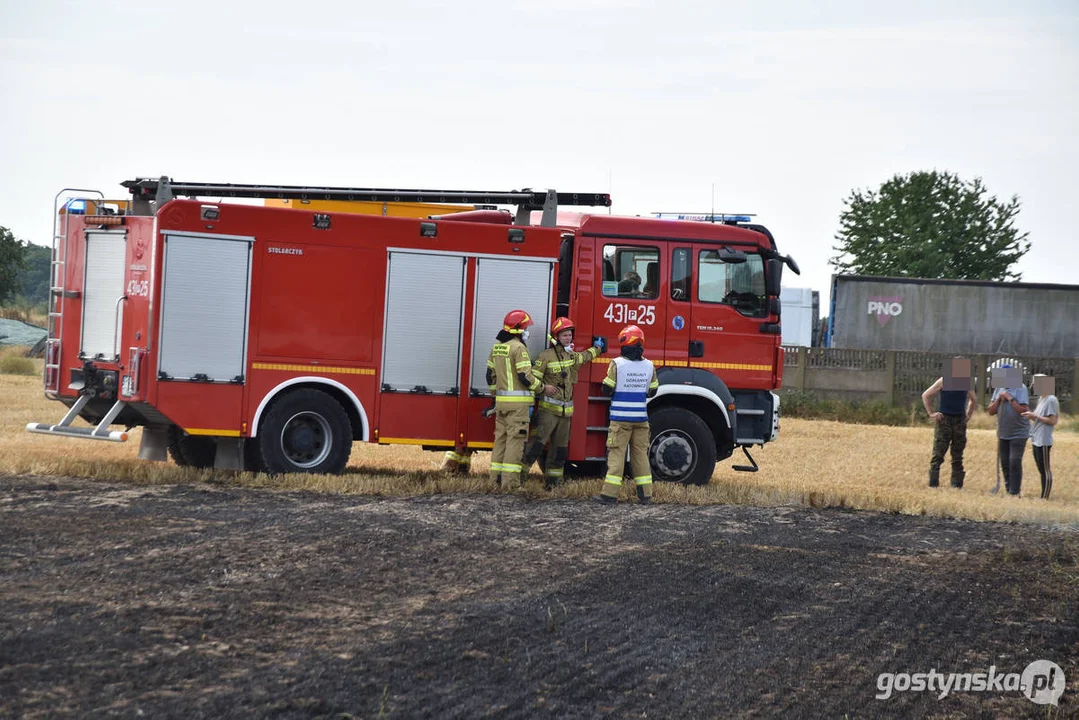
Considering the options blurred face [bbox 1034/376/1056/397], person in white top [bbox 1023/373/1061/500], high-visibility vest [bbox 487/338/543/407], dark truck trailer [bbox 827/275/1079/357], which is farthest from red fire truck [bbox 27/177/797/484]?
dark truck trailer [bbox 827/275/1079/357]

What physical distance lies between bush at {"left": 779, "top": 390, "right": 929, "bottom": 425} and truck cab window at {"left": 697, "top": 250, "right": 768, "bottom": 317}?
1633 centimetres

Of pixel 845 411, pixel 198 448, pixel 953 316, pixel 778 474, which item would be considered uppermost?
pixel 953 316

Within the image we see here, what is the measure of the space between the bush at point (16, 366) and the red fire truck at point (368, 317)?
20710mm

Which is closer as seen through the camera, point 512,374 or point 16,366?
point 512,374

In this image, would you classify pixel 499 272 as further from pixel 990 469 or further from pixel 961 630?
pixel 990 469

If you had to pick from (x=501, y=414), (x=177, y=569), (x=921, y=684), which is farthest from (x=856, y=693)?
(x=501, y=414)

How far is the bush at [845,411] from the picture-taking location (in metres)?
29.8

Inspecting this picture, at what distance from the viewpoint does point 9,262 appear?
54.1 metres

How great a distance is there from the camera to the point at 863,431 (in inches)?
1044

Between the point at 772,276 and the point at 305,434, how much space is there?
197 inches

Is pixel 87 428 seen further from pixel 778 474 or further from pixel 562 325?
pixel 778 474

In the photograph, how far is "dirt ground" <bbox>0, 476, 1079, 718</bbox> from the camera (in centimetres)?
585

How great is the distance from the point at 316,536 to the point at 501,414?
12.7 feet

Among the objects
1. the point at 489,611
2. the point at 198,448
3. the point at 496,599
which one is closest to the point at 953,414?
the point at 198,448
